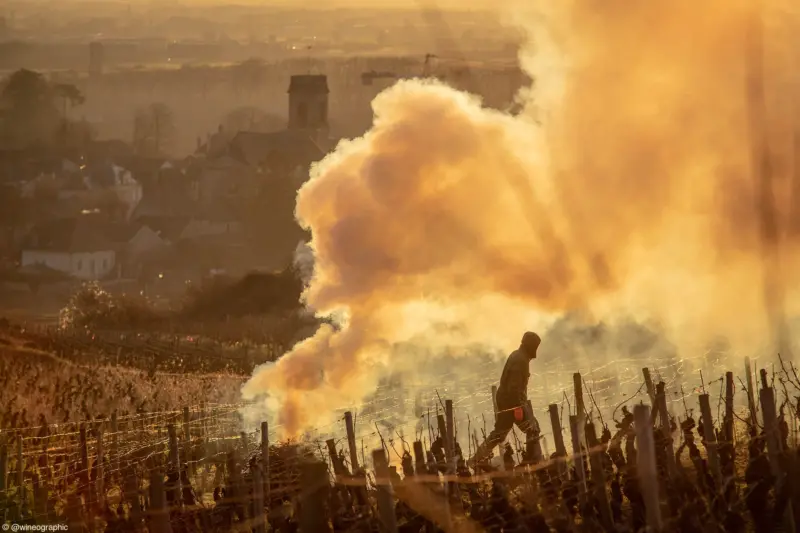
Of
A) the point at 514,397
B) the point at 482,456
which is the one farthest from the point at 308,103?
the point at 482,456

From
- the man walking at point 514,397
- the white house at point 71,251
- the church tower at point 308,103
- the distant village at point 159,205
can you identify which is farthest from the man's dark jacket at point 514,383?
the church tower at point 308,103

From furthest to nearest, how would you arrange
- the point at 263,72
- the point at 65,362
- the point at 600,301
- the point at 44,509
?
1. the point at 263,72
2. the point at 65,362
3. the point at 600,301
4. the point at 44,509

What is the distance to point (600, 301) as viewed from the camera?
104 ft

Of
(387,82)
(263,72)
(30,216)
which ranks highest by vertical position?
(263,72)

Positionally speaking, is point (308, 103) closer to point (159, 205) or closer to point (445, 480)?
point (159, 205)

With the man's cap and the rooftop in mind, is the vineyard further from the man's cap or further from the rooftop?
the rooftop

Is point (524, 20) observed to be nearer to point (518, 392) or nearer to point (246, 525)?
point (518, 392)

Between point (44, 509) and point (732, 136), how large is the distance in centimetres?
1748

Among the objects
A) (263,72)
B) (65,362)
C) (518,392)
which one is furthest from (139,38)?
(518,392)

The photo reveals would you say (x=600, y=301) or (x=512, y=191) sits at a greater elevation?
(x=512, y=191)

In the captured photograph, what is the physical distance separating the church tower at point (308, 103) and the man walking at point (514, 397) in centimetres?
8255

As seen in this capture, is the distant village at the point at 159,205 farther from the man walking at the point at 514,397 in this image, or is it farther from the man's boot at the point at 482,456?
the man's boot at the point at 482,456

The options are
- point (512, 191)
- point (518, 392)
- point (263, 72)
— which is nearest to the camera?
point (518, 392)

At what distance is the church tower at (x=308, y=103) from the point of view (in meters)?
102
